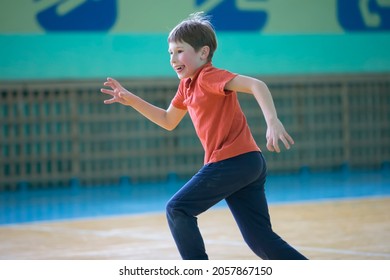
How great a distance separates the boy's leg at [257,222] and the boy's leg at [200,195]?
9 centimetres

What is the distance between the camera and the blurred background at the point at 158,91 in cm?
1228

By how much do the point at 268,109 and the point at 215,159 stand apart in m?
0.47

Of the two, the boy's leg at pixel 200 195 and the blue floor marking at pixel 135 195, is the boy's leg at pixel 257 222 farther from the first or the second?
the blue floor marking at pixel 135 195

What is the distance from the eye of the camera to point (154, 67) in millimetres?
13148

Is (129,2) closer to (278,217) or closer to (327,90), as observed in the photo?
(327,90)

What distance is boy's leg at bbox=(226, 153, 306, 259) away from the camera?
4438mm

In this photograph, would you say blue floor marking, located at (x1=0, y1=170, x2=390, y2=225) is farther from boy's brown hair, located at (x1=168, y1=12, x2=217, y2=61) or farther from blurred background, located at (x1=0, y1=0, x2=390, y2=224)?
boy's brown hair, located at (x1=168, y1=12, x2=217, y2=61)

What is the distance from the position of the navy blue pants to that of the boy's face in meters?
0.48

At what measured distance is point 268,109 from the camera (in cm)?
403

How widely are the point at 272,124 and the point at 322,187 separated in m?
7.88

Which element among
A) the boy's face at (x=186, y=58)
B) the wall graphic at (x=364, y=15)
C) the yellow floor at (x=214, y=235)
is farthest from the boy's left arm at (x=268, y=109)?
the wall graphic at (x=364, y=15)

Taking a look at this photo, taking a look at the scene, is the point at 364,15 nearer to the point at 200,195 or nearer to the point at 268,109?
the point at 200,195

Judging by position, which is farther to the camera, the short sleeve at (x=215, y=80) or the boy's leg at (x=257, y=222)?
the boy's leg at (x=257, y=222)

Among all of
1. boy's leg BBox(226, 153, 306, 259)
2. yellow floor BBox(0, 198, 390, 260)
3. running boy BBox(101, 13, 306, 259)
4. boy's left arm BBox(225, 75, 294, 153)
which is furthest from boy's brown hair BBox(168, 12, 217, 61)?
yellow floor BBox(0, 198, 390, 260)
